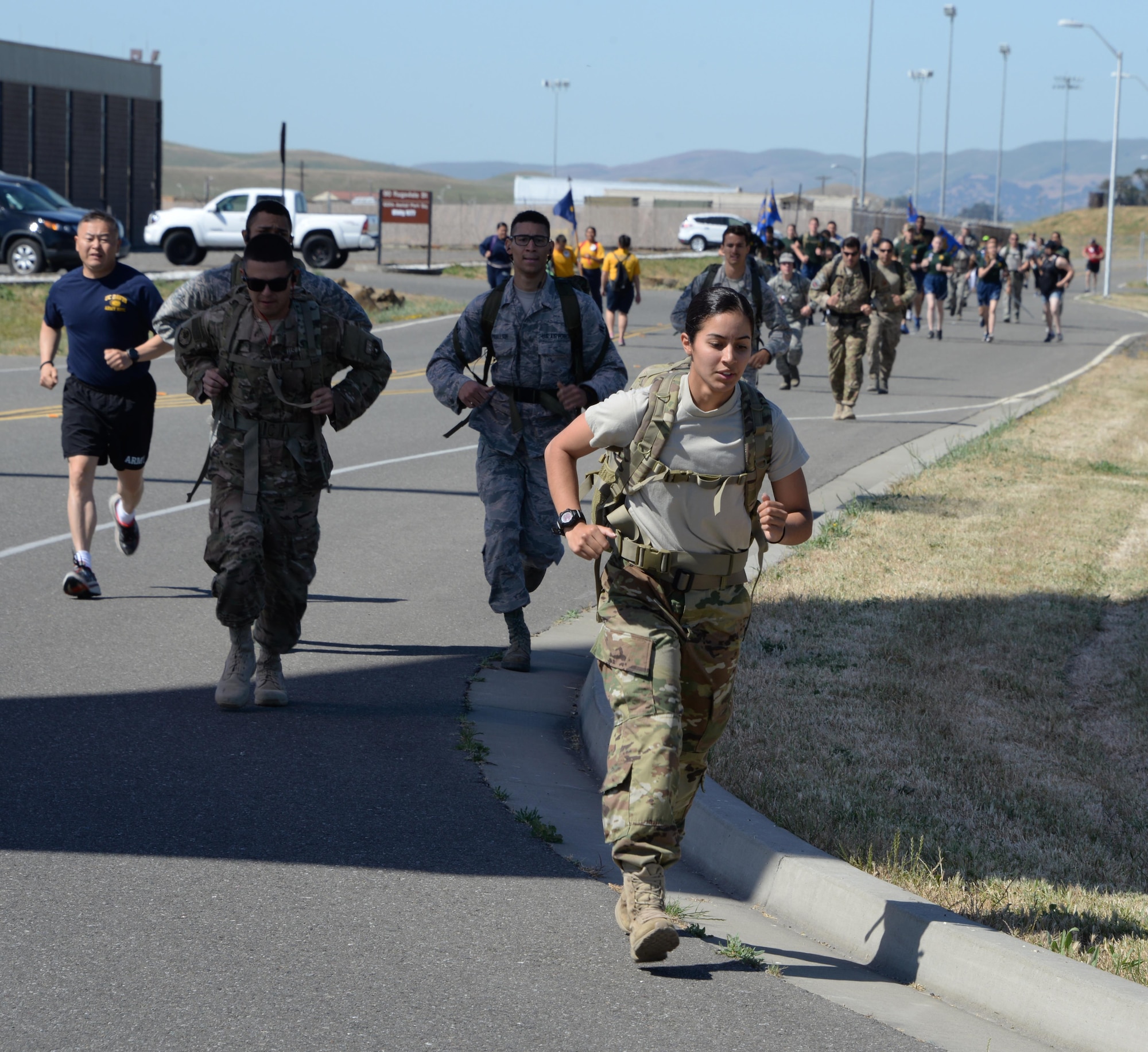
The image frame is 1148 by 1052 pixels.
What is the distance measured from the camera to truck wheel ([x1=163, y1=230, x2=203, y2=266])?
130 feet

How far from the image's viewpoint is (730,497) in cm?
433

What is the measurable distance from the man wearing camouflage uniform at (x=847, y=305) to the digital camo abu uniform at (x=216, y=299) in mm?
9683

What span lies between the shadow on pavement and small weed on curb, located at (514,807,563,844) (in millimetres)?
41

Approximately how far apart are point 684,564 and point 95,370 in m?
5.19

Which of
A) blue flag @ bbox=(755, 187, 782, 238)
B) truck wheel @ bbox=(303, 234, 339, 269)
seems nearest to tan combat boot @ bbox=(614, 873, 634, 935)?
blue flag @ bbox=(755, 187, 782, 238)

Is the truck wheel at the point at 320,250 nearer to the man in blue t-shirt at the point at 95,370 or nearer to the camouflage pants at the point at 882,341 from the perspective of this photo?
the camouflage pants at the point at 882,341

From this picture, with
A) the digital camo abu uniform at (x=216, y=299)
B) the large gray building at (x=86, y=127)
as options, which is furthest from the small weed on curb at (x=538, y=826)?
the large gray building at (x=86, y=127)

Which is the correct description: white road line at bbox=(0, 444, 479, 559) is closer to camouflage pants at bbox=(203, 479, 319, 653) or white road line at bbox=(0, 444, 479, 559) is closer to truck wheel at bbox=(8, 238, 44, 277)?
camouflage pants at bbox=(203, 479, 319, 653)

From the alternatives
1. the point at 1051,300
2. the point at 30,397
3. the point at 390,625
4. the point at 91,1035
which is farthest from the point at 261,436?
the point at 1051,300

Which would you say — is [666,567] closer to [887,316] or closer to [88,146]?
[887,316]

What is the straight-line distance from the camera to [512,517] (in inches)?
280

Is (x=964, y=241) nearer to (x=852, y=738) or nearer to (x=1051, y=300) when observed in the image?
(x=1051, y=300)

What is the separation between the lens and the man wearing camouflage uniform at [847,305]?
1581cm

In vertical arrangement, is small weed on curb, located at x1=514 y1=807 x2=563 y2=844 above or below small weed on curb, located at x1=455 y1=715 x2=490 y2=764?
below
